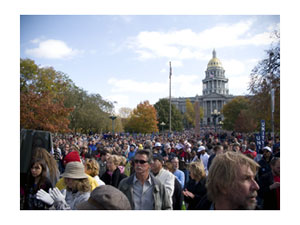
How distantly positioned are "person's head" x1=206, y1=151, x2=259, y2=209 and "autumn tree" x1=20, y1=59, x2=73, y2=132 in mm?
18931

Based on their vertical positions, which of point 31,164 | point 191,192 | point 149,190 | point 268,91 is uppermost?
point 268,91

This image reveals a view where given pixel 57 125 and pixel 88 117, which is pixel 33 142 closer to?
pixel 57 125

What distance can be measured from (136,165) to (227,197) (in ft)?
5.88

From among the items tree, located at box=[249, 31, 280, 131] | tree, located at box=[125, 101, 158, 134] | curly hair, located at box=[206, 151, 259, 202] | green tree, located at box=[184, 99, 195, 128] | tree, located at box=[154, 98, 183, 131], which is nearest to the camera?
curly hair, located at box=[206, 151, 259, 202]

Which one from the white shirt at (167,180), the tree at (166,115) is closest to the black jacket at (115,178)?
the white shirt at (167,180)

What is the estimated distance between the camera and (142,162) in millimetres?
3986

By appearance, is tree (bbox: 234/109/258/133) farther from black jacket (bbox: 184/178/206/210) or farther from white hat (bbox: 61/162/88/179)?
white hat (bbox: 61/162/88/179)

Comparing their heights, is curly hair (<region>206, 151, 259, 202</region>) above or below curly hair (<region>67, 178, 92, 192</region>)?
above

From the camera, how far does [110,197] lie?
2.41m

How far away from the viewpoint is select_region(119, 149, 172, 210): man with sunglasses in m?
3.75

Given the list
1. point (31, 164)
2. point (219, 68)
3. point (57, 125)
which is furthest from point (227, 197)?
point (219, 68)

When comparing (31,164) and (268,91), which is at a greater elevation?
(268,91)

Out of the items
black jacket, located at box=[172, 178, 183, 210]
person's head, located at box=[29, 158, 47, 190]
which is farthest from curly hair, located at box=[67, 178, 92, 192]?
black jacket, located at box=[172, 178, 183, 210]

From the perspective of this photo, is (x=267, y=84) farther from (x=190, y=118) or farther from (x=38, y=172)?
(x=190, y=118)
